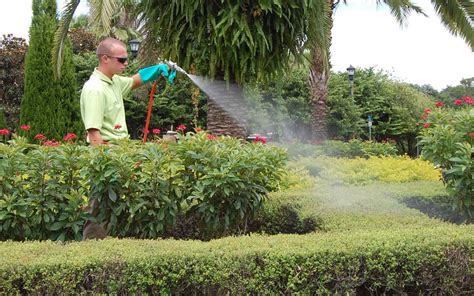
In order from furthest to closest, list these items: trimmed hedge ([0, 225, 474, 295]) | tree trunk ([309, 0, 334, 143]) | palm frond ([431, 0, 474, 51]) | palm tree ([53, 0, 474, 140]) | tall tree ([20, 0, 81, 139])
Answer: tall tree ([20, 0, 81, 139]), tree trunk ([309, 0, 334, 143]), palm frond ([431, 0, 474, 51]), palm tree ([53, 0, 474, 140]), trimmed hedge ([0, 225, 474, 295])

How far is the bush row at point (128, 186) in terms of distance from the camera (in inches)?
175

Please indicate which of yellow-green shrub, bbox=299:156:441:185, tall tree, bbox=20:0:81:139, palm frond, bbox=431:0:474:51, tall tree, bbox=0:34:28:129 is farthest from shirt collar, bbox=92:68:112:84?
tall tree, bbox=0:34:28:129

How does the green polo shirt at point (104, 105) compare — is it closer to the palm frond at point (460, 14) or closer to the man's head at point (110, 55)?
the man's head at point (110, 55)

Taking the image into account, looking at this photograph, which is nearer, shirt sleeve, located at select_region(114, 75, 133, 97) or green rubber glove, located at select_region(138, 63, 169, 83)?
shirt sleeve, located at select_region(114, 75, 133, 97)

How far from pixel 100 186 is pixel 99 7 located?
13.1 feet

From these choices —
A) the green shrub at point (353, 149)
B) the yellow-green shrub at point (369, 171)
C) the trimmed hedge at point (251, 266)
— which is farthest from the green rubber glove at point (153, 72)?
the green shrub at point (353, 149)

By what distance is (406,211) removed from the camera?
5113mm

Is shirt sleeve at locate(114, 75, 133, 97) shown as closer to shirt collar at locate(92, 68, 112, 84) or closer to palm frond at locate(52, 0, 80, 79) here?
shirt collar at locate(92, 68, 112, 84)

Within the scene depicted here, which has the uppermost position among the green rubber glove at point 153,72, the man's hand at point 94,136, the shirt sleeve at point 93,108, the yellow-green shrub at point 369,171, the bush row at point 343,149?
the green rubber glove at point 153,72

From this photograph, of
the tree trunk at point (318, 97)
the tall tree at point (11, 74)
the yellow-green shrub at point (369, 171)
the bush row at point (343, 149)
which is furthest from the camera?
the tall tree at point (11, 74)

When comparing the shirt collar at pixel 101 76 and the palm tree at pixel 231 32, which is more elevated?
the palm tree at pixel 231 32

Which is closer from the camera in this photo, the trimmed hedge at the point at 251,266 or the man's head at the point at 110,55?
the trimmed hedge at the point at 251,266

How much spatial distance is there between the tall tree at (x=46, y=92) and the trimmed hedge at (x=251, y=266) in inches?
506

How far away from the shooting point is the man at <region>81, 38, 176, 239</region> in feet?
15.1
